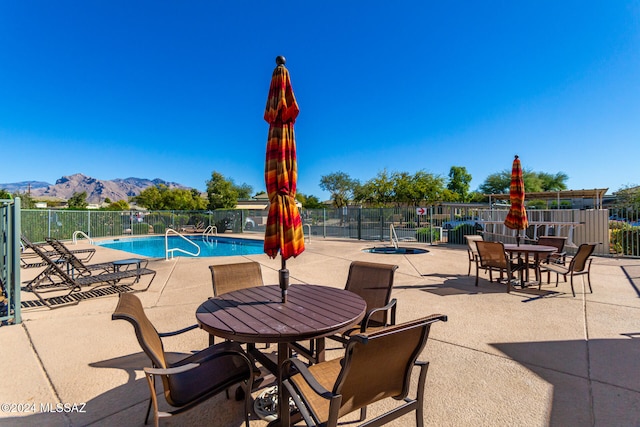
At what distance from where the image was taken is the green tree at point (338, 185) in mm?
50781

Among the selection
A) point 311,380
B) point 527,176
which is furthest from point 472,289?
point 527,176

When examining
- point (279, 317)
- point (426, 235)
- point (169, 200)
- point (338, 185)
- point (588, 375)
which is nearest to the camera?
point (279, 317)

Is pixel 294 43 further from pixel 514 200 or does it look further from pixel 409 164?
pixel 409 164

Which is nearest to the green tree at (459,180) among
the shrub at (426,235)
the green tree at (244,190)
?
the green tree at (244,190)

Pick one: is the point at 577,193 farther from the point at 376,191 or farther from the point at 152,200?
the point at 152,200

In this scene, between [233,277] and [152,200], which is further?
[152,200]

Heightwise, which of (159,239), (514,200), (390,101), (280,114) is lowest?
(159,239)

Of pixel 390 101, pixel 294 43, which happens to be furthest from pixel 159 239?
pixel 390 101

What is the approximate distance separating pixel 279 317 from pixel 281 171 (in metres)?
1.08

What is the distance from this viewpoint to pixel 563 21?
9.94m

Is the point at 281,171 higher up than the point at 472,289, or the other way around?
the point at 281,171

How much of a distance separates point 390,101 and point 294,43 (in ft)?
30.2

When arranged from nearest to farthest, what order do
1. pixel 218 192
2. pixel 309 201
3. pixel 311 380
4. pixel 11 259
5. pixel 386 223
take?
pixel 311 380 → pixel 11 259 → pixel 386 223 → pixel 218 192 → pixel 309 201

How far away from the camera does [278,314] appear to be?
2.03 meters
